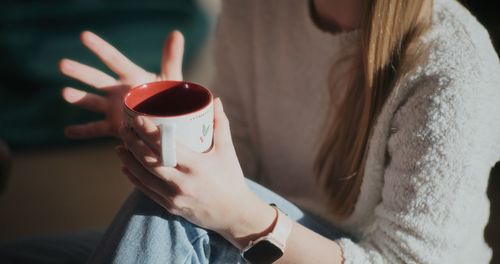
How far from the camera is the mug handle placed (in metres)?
0.60

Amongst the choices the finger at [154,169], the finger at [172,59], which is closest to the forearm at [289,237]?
the finger at [154,169]

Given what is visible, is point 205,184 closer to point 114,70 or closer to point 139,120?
point 139,120

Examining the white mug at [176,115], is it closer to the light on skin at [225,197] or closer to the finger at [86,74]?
the light on skin at [225,197]

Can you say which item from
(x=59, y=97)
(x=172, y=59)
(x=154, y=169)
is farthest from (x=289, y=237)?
(x=59, y=97)

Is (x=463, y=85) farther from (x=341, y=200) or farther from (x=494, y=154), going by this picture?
(x=341, y=200)

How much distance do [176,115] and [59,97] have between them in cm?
127

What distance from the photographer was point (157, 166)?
2.16 feet

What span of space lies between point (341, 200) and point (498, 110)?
0.31 m

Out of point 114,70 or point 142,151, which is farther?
point 114,70

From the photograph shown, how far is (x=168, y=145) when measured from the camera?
0.61 m

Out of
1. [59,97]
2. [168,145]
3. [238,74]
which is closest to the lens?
[168,145]

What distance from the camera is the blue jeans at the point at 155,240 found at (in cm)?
72

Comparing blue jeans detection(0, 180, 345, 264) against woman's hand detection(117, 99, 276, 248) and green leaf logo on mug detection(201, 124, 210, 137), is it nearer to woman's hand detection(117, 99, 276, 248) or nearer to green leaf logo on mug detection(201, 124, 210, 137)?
woman's hand detection(117, 99, 276, 248)

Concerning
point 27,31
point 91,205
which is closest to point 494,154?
point 91,205
